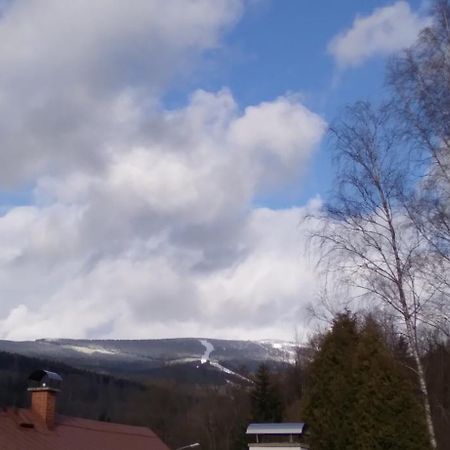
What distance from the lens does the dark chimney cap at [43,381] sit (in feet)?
91.5

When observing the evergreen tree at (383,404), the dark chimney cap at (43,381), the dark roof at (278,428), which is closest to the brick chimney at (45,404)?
the dark chimney cap at (43,381)

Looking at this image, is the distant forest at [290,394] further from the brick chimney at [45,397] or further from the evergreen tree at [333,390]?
the brick chimney at [45,397]

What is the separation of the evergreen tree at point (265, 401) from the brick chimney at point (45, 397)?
25790 millimetres

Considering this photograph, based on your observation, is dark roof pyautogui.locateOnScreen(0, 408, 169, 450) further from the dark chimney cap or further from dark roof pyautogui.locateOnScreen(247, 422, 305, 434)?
dark roof pyautogui.locateOnScreen(247, 422, 305, 434)

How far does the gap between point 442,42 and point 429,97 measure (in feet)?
3.75

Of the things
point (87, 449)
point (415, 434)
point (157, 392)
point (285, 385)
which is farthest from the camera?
point (157, 392)

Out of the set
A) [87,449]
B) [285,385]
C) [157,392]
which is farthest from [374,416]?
[157,392]

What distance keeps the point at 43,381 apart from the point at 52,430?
2.36 meters

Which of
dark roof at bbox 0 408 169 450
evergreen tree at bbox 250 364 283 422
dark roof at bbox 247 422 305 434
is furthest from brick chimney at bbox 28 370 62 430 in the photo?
evergreen tree at bbox 250 364 283 422

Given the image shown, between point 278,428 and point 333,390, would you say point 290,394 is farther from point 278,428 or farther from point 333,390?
point 333,390

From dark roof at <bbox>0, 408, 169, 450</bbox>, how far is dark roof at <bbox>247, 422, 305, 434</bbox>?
6.01 meters

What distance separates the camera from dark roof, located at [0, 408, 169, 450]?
78.9ft

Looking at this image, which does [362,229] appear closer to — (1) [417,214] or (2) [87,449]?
(1) [417,214]

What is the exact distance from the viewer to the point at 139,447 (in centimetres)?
3000
